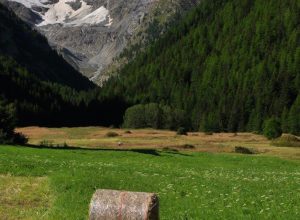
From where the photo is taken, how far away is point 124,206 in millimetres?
11992

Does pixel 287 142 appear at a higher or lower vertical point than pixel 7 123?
lower

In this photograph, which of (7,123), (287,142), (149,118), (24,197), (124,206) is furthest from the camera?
(149,118)

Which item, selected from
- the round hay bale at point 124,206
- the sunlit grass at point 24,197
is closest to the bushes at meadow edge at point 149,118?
the sunlit grass at point 24,197

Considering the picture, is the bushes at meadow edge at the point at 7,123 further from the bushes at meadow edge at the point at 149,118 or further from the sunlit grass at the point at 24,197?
the bushes at meadow edge at the point at 149,118

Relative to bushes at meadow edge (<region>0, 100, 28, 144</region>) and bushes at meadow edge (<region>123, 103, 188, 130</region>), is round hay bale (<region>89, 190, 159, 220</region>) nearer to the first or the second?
bushes at meadow edge (<region>0, 100, 28, 144</region>)

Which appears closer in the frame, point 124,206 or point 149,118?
point 124,206

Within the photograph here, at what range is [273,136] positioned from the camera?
408 ft

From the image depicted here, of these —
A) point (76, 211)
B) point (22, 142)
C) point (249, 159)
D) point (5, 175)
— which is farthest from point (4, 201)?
point (22, 142)

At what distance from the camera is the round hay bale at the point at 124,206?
11.8m

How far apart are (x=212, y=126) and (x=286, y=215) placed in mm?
173571

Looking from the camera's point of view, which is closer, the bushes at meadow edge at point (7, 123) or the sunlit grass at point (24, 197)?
the sunlit grass at point (24, 197)

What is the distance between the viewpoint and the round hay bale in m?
11.8

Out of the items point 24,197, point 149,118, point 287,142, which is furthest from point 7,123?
point 149,118

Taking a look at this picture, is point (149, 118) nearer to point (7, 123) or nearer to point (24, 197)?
point (7, 123)
